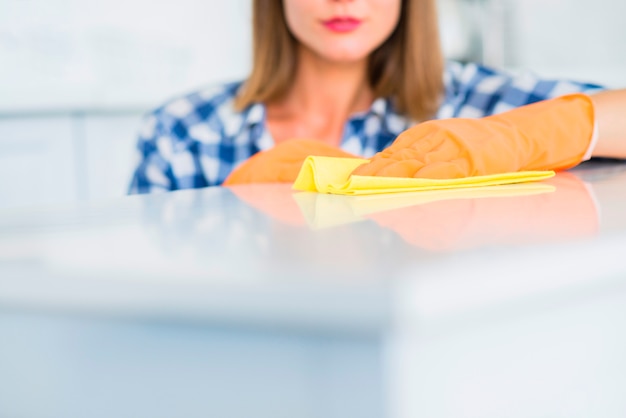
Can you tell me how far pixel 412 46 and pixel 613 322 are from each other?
1358mm

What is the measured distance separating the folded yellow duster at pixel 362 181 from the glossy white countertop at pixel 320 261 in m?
0.11

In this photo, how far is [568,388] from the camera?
0.26 meters

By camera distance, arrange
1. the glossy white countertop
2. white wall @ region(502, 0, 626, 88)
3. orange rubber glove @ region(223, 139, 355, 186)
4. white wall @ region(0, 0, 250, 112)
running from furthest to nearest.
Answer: white wall @ region(502, 0, 626, 88), white wall @ region(0, 0, 250, 112), orange rubber glove @ region(223, 139, 355, 186), the glossy white countertop

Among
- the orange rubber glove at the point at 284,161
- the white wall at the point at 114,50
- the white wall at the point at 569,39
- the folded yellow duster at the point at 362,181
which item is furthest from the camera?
the white wall at the point at 569,39

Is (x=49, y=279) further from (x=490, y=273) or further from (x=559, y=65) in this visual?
(x=559, y=65)

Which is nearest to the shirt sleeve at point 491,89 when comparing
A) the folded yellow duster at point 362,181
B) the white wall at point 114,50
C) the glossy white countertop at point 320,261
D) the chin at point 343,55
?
the chin at point 343,55

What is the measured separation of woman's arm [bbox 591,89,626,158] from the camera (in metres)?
0.86

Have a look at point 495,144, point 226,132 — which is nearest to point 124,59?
point 226,132

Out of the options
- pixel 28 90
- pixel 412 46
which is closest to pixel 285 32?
pixel 412 46

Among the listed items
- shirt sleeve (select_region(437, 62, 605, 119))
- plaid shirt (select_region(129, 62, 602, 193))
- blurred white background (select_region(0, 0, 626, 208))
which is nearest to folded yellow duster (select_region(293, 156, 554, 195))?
shirt sleeve (select_region(437, 62, 605, 119))

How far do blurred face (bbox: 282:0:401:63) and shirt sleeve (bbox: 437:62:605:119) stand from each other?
19 cm

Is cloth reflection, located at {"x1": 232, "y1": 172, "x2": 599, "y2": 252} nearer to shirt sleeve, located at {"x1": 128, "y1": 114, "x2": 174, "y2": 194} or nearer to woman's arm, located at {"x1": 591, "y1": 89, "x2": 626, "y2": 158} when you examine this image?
woman's arm, located at {"x1": 591, "y1": 89, "x2": 626, "y2": 158}

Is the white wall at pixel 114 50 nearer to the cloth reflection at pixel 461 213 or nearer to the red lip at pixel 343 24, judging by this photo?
the red lip at pixel 343 24

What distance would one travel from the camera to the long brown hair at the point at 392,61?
155cm
